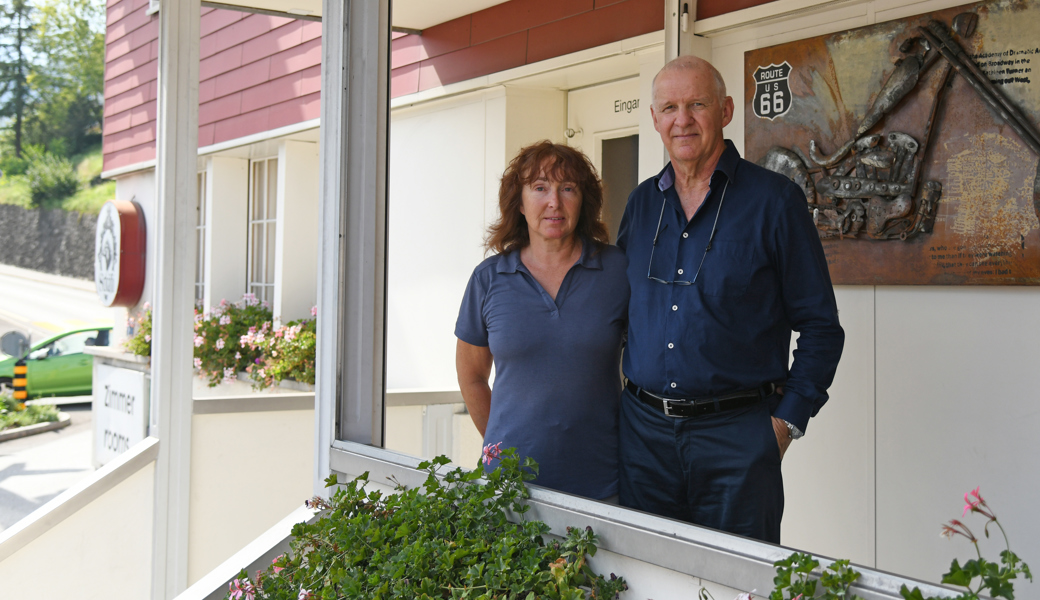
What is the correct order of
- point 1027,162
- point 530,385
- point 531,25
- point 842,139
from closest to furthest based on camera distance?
point 530,385
point 1027,162
point 842,139
point 531,25

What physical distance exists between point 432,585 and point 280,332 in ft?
16.2

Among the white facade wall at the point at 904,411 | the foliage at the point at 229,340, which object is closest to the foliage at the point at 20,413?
the foliage at the point at 229,340

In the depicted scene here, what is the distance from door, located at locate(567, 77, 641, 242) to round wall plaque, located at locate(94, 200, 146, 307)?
17.4 feet

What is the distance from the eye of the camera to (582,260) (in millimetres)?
1935

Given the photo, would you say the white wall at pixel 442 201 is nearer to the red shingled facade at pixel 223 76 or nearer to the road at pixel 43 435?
the red shingled facade at pixel 223 76

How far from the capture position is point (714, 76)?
71.0 inches

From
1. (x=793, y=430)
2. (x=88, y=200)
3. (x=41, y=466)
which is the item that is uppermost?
(x=88, y=200)

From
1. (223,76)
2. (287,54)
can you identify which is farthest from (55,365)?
(287,54)

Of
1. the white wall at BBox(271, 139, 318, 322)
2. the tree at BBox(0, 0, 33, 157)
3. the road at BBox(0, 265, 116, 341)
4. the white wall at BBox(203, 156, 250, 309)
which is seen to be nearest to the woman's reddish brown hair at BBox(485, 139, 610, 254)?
the white wall at BBox(271, 139, 318, 322)

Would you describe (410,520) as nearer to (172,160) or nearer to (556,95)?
(172,160)

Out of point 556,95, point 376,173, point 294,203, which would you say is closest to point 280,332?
point 294,203

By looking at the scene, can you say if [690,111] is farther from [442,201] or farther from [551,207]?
[442,201]

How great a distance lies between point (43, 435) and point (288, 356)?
9.14 metres

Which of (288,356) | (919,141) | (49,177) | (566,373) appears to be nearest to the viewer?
(566,373)
